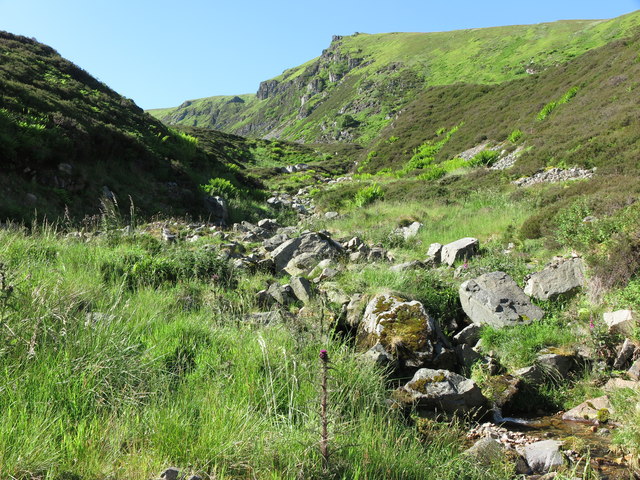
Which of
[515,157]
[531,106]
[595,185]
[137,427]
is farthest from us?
[531,106]

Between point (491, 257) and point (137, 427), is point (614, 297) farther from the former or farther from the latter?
point (137, 427)

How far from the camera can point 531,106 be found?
74.5ft

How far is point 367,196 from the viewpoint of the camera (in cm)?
1642

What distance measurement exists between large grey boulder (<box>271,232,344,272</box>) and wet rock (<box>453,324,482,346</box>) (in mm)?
3275

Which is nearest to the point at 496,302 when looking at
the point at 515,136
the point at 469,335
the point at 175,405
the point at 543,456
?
the point at 469,335

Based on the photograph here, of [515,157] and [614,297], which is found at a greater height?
[515,157]

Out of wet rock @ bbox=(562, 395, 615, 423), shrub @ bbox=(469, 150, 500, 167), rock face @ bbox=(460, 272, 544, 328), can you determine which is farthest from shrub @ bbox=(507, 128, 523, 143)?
wet rock @ bbox=(562, 395, 615, 423)

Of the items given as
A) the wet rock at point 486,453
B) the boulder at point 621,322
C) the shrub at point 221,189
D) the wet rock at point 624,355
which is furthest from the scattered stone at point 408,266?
the shrub at point 221,189

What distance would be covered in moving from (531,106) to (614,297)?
841 inches

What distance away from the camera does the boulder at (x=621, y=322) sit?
173 inches

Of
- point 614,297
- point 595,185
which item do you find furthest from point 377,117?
point 614,297

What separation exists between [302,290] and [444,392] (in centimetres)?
266

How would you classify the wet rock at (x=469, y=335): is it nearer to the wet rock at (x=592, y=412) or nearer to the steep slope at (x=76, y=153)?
the wet rock at (x=592, y=412)

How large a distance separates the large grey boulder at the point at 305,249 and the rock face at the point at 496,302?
9.80 feet
